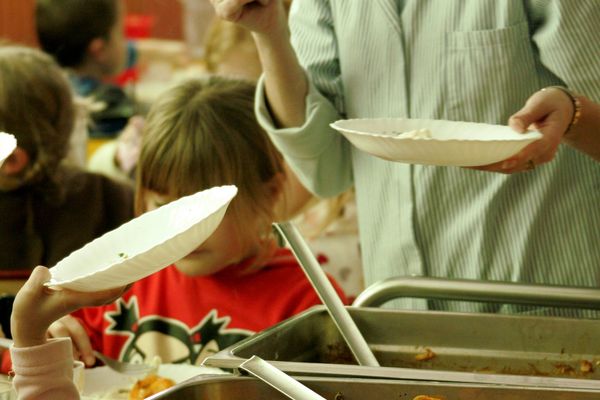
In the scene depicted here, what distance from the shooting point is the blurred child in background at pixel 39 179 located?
211cm

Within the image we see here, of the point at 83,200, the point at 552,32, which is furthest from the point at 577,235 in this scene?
the point at 83,200

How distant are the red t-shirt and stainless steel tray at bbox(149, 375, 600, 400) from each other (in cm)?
69

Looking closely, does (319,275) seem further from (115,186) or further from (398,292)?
(115,186)

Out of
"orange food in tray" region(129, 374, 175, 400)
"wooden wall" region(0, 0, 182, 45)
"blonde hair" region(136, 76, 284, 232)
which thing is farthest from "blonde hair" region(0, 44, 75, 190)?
"wooden wall" region(0, 0, 182, 45)

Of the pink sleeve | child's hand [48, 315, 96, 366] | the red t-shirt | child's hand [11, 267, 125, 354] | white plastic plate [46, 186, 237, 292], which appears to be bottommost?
the red t-shirt

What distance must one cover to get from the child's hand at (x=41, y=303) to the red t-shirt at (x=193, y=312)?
30.5 inches

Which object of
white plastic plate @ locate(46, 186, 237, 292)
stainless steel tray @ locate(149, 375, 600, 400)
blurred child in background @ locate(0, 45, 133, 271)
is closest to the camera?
white plastic plate @ locate(46, 186, 237, 292)

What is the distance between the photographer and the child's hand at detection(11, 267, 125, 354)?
759 millimetres

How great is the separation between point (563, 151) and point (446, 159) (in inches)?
14.5

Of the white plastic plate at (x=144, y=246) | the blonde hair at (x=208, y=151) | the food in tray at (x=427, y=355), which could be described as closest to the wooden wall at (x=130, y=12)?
the blonde hair at (x=208, y=151)

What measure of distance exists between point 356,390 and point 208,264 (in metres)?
0.78

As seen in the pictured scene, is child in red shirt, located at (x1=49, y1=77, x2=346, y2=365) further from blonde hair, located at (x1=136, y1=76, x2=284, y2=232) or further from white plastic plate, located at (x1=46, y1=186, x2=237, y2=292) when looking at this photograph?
white plastic plate, located at (x1=46, y1=186, x2=237, y2=292)

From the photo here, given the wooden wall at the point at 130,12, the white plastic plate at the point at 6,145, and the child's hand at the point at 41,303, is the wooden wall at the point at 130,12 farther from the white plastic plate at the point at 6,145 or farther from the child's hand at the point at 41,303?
the child's hand at the point at 41,303

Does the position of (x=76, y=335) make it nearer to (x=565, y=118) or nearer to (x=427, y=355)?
(x=427, y=355)
